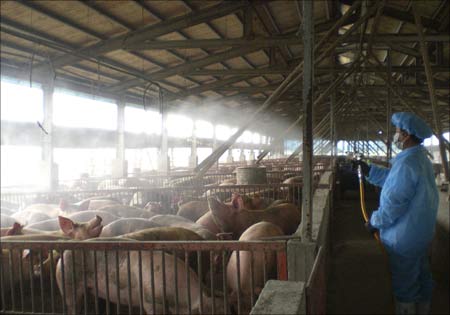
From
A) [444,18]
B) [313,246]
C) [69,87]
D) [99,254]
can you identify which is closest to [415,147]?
[313,246]

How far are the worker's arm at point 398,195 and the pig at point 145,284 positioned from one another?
1.76 metres

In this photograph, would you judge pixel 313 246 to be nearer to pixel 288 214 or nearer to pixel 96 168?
pixel 288 214

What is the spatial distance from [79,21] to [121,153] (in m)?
7.70

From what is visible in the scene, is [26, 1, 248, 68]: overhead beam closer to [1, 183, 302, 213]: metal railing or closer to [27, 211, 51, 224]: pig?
[1, 183, 302, 213]: metal railing

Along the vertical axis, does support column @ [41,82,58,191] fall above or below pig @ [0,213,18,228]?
above

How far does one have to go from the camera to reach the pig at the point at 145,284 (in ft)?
11.7

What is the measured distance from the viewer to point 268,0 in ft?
33.0

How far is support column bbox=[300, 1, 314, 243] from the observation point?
3512 mm

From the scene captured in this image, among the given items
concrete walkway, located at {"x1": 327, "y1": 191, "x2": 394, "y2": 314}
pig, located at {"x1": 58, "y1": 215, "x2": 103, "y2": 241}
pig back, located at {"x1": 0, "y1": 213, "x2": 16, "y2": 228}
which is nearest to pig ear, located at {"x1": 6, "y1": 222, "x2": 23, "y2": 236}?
pig, located at {"x1": 58, "y1": 215, "x2": 103, "y2": 241}

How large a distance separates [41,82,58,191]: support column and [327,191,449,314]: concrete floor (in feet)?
25.0

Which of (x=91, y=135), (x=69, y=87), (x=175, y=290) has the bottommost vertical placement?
(x=175, y=290)

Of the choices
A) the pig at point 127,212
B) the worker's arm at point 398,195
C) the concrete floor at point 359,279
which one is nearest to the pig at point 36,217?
the pig at point 127,212

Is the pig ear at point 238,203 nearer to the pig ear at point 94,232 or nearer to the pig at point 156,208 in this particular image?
the pig ear at point 94,232

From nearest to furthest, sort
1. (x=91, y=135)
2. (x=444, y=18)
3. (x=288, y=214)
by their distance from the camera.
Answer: (x=288, y=214)
(x=444, y=18)
(x=91, y=135)
